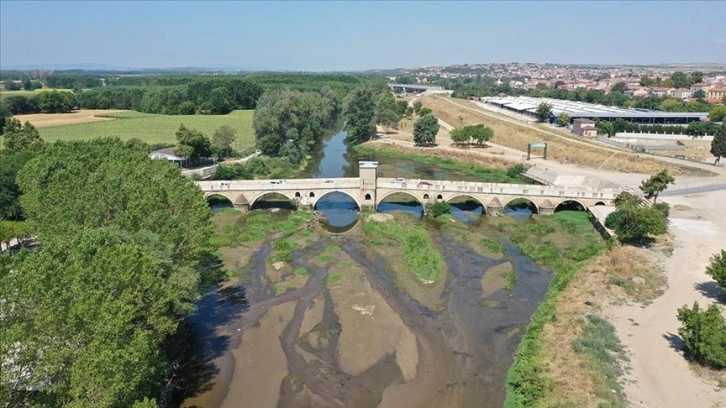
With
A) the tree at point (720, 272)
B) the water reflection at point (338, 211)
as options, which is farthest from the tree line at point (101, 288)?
the tree at point (720, 272)

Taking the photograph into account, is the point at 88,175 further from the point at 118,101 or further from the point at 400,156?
the point at 118,101

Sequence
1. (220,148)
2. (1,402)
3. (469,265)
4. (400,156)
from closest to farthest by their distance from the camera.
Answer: (1,402)
(469,265)
(220,148)
(400,156)

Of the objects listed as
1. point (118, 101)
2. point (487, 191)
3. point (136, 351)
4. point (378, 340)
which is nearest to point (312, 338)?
point (378, 340)

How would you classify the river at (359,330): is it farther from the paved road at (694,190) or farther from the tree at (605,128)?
the tree at (605,128)

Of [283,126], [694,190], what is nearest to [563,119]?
[694,190]

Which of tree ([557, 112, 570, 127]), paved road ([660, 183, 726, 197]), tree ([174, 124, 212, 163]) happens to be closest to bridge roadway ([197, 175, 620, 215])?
paved road ([660, 183, 726, 197])

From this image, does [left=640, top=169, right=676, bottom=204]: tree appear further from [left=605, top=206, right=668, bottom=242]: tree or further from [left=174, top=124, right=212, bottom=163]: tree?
[left=174, top=124, right=212, bottom=163]: tree

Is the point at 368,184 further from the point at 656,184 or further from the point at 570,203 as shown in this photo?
the point at 656,184
